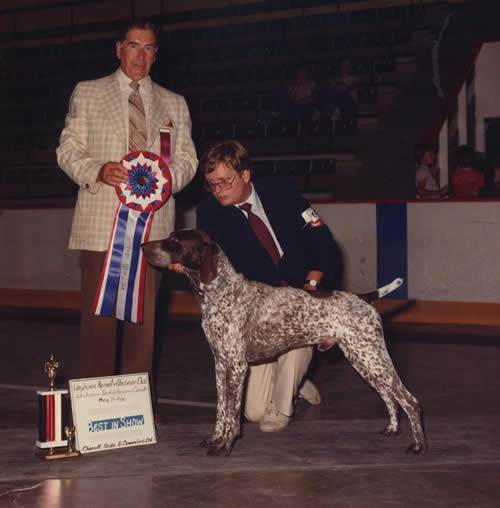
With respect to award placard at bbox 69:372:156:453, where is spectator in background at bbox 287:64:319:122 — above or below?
above

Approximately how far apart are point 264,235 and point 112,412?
1150 mm

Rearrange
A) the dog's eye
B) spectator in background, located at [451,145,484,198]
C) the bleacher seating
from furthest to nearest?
the bleacher seating → spectator in background, located at [451,145,484,198] → the dog's eye

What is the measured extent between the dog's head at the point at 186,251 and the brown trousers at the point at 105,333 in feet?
1.87

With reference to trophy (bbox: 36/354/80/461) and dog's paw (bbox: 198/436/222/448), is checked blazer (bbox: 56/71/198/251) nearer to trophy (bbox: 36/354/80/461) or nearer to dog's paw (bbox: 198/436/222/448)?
trophy (bbox: 36/354/80/461)

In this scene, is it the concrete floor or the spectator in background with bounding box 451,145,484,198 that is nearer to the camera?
the concrete floor

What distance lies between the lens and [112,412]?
13.0ft

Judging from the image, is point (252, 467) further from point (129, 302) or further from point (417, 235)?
point (417, 235)

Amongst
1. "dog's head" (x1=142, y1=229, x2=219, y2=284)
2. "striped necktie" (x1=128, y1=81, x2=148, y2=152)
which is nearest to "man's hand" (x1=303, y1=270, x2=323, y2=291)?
"dog's head" (x1=142, y1=229, x2=219, y2=284)

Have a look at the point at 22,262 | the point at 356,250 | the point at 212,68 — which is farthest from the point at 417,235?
the point at 212,68

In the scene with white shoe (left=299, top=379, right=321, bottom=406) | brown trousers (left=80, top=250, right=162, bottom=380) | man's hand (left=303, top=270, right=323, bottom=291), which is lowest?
white shoe (left=299, top=379, right=321, bottom=406)

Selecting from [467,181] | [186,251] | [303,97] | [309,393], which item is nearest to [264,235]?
[186,251]

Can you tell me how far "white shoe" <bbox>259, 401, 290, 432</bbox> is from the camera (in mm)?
4387

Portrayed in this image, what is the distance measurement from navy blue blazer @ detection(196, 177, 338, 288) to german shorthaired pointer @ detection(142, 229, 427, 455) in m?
0.46

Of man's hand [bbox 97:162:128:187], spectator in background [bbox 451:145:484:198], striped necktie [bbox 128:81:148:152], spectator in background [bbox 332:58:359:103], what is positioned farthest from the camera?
spectator in background [bbox 332:58:359:103]
